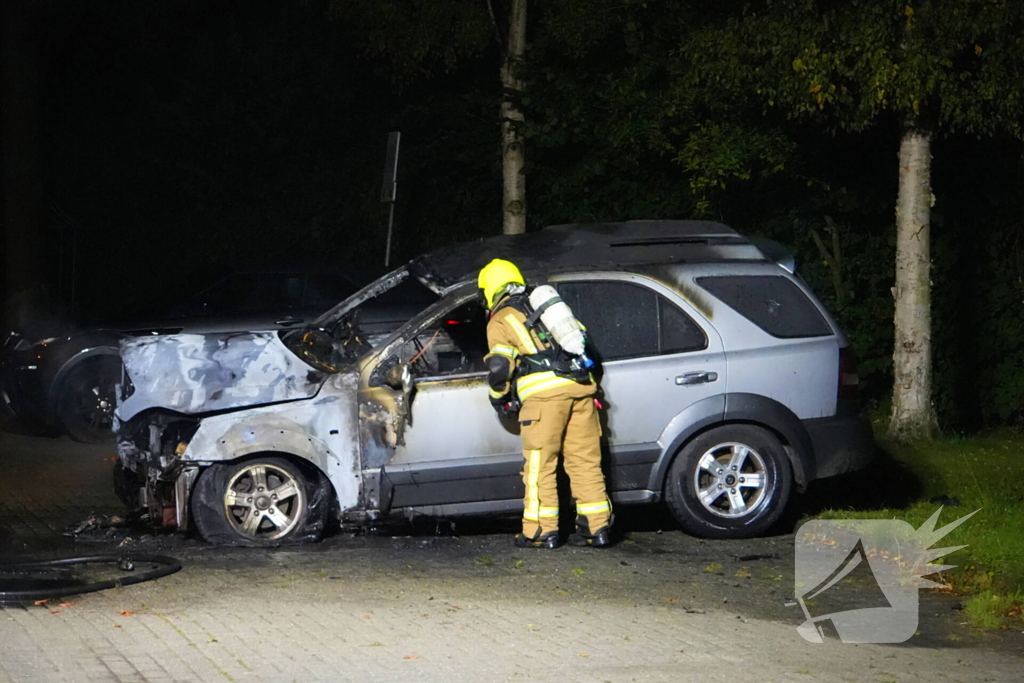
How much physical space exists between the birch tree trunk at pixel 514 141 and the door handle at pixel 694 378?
6.17m

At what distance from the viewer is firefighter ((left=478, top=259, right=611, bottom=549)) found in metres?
7.84

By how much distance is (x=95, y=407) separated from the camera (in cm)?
1248

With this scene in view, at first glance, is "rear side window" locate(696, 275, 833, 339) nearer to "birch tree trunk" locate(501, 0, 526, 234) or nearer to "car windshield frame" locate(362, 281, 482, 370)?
"car windshield frame" locate(362, 281, 482, 370)

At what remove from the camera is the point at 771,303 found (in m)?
8.54

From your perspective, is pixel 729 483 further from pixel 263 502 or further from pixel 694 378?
pixel 263 502

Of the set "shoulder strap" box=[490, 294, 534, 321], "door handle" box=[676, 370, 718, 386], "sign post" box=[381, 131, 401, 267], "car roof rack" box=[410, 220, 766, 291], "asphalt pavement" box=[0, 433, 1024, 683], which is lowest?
"asphalt pavement" box=[0, 433, 1024, 683]

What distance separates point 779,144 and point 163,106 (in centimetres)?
1111

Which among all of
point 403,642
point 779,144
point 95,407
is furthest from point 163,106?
point 403,642

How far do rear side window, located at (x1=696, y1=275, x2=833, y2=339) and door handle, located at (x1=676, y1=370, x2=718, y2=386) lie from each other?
1.52 feet

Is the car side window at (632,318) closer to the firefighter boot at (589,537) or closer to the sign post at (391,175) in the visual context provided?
the firefighter boot at (589,537)

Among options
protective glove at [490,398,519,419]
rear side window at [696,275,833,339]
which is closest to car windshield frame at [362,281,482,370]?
protective glove at [490,398,519,419]

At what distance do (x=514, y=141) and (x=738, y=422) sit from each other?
6.71 m

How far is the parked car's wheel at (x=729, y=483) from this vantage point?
8.34 meters

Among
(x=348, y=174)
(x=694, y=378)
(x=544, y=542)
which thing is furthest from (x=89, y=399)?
(x=348, y=174)
